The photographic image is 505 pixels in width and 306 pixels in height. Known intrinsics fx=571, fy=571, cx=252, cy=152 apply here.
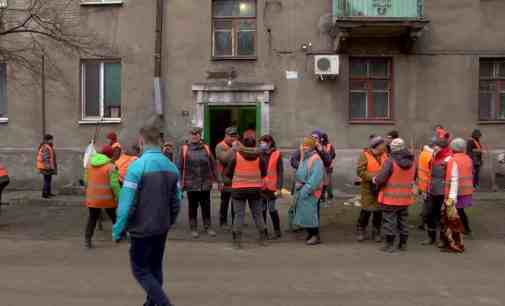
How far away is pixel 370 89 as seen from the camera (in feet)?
54.7

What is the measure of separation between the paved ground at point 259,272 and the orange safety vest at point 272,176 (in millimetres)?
928

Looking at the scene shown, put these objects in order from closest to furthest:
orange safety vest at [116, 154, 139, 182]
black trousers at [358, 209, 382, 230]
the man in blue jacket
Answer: the man in blue jacket < black trousers at [358, 209, 382, 230] < orange safety vest at [116, 154, 139, 182]

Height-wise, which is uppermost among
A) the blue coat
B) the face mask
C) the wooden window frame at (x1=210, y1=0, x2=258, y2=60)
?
the wooden window frame at (x1=210, y1=0, x2=258, y2=60)

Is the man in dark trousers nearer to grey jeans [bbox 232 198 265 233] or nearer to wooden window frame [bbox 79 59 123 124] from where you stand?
grey jeans [bbox 232 198 265 233]

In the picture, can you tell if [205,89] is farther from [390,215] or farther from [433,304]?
[433,304]

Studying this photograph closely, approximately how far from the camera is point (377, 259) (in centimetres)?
827

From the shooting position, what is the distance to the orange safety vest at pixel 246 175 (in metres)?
8.95

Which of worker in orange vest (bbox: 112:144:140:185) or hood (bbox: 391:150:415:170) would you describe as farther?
worker in orange vest (bbox: 112:144:140:185)

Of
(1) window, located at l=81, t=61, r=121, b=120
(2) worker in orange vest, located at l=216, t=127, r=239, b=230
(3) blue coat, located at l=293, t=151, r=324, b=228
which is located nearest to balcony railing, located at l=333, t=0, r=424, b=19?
(2) worker in orange vest, located at l=216, t=127, r=239, b=230

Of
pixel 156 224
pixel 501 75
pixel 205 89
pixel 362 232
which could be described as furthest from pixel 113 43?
pixel 156 224

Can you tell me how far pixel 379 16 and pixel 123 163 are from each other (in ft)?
28.7

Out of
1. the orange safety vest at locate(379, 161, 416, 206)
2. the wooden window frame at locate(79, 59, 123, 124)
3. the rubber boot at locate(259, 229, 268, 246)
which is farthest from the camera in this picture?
the wooden window frame at locate(79, 59, 123, 124)

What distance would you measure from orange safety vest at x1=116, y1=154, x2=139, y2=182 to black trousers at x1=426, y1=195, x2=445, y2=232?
4920mm

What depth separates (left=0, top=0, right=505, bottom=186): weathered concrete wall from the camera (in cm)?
1625
